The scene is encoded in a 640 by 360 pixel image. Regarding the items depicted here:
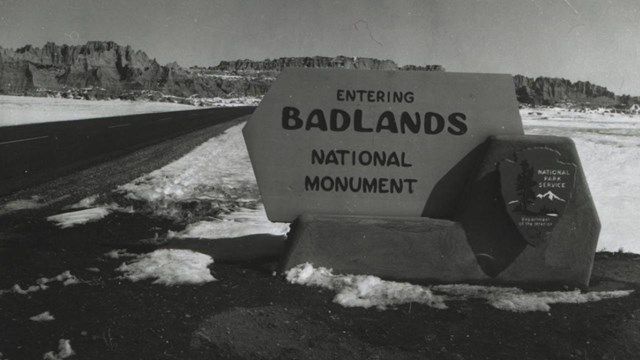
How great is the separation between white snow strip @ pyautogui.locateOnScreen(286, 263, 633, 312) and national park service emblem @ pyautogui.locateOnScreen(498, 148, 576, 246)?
458mm

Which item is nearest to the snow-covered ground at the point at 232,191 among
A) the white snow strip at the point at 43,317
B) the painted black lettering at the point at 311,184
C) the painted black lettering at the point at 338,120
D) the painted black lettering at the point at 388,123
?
the painted black lettering at the point at 311,184

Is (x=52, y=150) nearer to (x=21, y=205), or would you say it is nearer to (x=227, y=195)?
(x=21, y=205)

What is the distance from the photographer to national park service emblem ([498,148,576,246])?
350 centimetres

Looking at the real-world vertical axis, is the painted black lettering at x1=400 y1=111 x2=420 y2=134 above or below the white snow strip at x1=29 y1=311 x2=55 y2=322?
above

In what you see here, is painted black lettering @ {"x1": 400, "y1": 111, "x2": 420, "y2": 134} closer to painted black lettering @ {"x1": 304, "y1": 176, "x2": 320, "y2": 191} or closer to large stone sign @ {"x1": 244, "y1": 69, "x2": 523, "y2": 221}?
large stone sign @ {"x1": 244, "y1": 69, "x2": 523, "y2": 221}

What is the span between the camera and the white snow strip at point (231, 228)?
4750 millimetres

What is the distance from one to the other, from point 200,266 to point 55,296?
0.96 m

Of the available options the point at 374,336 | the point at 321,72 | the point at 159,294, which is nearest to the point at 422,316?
the point at 374,336

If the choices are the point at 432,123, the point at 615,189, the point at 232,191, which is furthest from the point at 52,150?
the point at 615,189

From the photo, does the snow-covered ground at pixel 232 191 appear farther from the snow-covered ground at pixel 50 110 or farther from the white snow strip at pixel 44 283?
the snow-covered ground at pixel 50 110

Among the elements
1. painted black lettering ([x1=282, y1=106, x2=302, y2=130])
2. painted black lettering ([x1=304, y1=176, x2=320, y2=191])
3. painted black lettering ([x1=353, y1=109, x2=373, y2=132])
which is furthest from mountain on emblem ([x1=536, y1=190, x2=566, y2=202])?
painted black lettering ([x1=282, y1=106, x2=302, y2=130])

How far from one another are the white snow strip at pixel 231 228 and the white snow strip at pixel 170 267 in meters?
0.66

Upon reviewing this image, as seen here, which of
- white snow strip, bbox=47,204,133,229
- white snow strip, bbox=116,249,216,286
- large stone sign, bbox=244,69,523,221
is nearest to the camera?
white snow strip, bbox=116,249,216,286

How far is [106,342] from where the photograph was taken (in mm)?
2586
